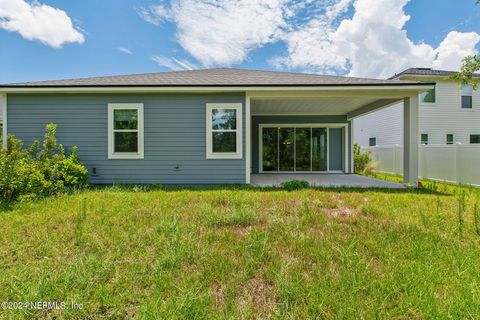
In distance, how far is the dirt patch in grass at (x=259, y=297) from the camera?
1874 millimetres

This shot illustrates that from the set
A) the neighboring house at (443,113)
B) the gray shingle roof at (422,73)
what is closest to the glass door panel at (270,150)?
the neighboring house at (443,113)

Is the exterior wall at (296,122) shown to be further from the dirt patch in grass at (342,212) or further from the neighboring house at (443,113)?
the dirt patch in grass at (342,212)

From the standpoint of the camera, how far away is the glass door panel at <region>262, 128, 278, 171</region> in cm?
1217

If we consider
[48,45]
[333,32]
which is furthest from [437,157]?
[48,45]

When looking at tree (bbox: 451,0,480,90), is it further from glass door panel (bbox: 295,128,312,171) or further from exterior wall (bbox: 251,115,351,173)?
glass door panel (bbox: 295,128,312,171)

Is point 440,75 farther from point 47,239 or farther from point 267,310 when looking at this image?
point 47,239

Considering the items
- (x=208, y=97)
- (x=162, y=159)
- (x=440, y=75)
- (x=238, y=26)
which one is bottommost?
(x=162, y=159)

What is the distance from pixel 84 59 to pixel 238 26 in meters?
8.55

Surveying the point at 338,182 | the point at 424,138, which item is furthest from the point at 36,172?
the point at 424,138

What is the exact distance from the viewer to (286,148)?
1221 cm

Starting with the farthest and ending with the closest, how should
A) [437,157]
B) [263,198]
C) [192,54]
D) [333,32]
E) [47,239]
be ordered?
1. [192,54]
2. [333,32]
3. [437,157]
4. [263,198]
5. [47,239]

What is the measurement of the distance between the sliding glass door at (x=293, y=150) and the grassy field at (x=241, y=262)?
7544 millimetres

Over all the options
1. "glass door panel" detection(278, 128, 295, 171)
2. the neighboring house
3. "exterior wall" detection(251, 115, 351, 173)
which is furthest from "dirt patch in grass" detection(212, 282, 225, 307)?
the neighboring house

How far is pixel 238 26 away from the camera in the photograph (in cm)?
1141
